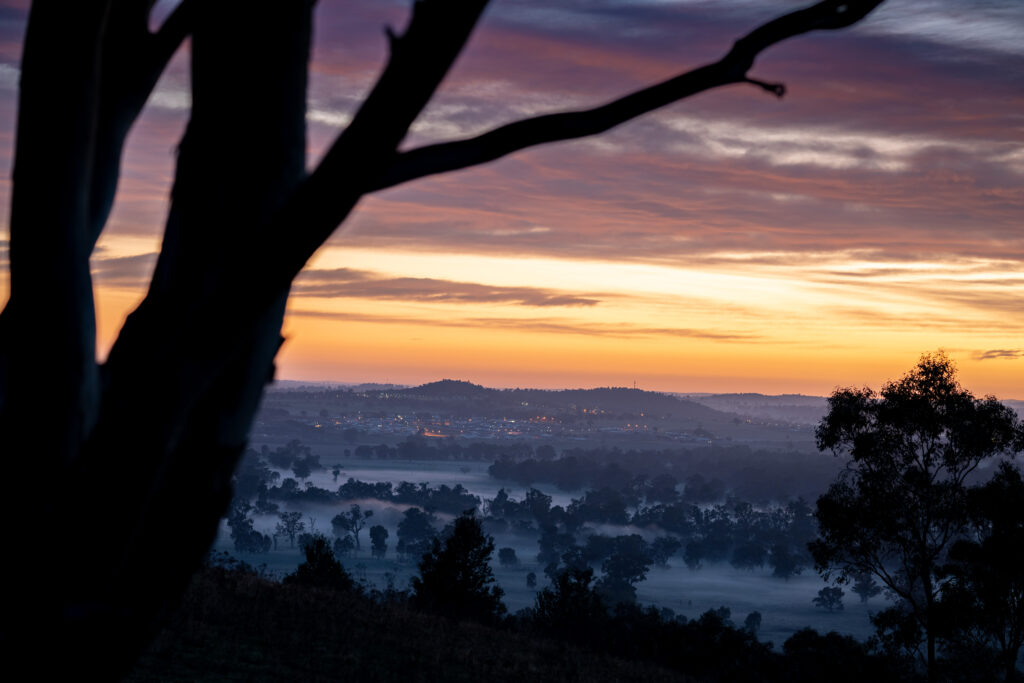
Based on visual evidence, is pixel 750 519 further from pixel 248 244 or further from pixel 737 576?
pixel 248 244

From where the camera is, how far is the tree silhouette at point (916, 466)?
84.4ft

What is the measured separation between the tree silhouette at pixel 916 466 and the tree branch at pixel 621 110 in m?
24.9

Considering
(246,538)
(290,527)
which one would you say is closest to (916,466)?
(246,538)

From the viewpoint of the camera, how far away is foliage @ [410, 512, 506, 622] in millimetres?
30328

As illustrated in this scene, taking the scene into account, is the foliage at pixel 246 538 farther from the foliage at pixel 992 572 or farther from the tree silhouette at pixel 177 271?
the tree silhouette at pixel 177 271

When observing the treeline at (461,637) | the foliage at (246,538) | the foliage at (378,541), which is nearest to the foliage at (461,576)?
the treeline at (461,637)

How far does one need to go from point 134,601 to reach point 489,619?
2378 centimetres

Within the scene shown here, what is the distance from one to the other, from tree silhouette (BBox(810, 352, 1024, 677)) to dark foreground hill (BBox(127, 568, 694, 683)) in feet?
29.1

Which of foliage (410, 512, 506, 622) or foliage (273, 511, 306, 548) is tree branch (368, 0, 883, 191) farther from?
foliage (273, 511, 306, 548)

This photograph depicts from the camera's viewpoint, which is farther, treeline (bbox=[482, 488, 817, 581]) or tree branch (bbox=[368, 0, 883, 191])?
treeline (bbox=[482, 488, 817, 581])

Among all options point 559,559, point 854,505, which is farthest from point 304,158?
point 559,559

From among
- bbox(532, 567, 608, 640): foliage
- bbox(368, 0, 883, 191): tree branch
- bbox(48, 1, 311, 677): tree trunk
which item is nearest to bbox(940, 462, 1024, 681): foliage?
bbox(532, 567, 608, 640): foliage

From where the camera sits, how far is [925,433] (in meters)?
26.0

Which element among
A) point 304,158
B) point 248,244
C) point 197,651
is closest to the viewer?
point 248,244
